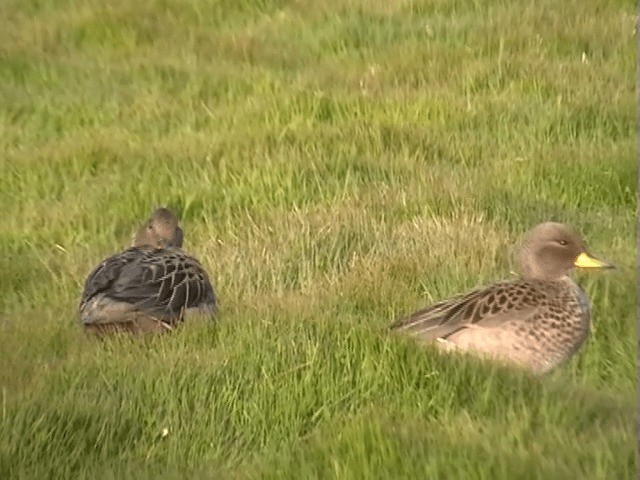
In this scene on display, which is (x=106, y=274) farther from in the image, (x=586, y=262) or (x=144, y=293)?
(x=586, y=262)

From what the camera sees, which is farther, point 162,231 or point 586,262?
point 162,231

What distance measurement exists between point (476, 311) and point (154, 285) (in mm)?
1367

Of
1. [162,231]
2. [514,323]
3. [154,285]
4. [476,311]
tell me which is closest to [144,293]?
[154,285]

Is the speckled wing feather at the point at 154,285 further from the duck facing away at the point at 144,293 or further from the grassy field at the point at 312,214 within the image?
the grassy field at the point at 312,214

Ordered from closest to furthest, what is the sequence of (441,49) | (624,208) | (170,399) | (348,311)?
(170,399) < (348,311) < (624,208) < (441,49)

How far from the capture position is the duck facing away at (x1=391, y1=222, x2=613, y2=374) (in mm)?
4520

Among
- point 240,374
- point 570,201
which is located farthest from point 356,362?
point 570,201

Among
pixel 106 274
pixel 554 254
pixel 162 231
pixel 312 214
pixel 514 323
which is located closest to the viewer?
pixel 514 323

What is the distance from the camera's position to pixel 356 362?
4.18 m

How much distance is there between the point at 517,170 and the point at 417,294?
1926mm


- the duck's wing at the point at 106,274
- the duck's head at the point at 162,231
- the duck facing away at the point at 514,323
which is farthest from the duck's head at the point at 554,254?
the duck's head at the point at 162,231

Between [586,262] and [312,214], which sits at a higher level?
[586,262]

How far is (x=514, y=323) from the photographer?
15.1ft

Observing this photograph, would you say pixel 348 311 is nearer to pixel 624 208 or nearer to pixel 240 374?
pixel 240 374
